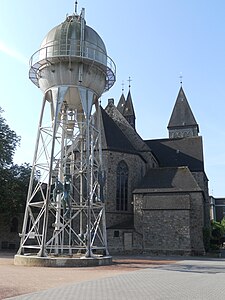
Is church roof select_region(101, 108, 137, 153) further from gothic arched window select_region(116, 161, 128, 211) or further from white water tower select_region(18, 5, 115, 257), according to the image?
white water tower select_region(18, 5, 115, 257)

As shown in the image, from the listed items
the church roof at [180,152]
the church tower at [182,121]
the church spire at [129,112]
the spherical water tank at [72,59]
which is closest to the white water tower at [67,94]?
the spherical water tank at [72,59]

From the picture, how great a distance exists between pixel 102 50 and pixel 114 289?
14350 mm

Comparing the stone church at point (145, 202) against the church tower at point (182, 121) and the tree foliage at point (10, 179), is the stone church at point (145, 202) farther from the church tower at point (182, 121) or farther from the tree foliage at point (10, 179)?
the church tower at point (182, 121)

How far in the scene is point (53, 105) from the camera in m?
19.0

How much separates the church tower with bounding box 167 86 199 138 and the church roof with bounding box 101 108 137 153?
25588 mm

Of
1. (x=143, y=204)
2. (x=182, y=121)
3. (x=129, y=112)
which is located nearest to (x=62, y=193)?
(x=143, y=204)

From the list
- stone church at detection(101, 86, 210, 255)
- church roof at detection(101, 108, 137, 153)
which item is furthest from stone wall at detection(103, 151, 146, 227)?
church roof at detection(101, 108, 137, 153)

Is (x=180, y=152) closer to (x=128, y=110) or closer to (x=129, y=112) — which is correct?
(x=129, y=112)

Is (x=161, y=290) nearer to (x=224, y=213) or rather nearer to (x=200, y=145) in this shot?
(x=200, y=145)

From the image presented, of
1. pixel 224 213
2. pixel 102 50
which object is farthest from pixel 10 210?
pixel 224 213

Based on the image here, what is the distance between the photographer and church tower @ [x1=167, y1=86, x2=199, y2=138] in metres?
57.7

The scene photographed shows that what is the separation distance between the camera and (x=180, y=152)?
4359cm

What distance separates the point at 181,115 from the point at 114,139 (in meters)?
29.1

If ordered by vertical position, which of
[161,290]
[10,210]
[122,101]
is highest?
[122,101]
